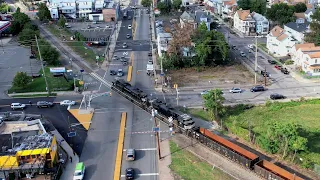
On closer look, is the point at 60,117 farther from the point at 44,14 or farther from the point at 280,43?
the point at 44,14

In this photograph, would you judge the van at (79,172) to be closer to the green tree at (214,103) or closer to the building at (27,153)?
the building at (27,153)

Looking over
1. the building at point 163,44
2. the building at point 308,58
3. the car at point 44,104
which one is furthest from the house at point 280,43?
the car at point 44,104

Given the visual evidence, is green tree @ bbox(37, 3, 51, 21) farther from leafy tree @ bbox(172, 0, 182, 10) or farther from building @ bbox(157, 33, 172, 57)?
building @ bbox(157, 33, 172, 57)

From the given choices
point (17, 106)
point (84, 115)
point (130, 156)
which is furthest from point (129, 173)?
point (17, 106)

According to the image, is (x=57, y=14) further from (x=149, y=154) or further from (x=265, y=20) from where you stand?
(x=149, y=154)

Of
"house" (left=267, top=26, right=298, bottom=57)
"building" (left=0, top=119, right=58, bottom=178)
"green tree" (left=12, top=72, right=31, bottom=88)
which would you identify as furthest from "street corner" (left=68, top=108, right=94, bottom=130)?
"house" (left=267, top=26, right=298, bottom=57)
